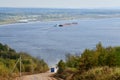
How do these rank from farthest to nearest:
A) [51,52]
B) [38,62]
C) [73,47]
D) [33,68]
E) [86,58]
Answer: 1. [73,47]
2. [51,52]
3. [38,62]
4. [33,68]
5. [86,58]

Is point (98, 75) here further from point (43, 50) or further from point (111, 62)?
point (43, 50)

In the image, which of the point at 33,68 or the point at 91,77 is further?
the point at 33,68

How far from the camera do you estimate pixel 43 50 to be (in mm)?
39312

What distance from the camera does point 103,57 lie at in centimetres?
1313

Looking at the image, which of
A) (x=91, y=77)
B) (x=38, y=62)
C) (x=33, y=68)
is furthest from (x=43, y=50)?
(x=91, y=77)

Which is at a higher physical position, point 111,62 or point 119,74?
point 119,74

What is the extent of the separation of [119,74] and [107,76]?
25 cm

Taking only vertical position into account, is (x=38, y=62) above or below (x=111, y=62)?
below

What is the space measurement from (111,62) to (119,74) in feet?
17.8

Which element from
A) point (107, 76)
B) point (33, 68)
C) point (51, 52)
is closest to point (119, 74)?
point (107, 76)

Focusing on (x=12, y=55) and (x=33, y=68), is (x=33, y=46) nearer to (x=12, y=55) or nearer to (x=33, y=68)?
(x=12, y=55)

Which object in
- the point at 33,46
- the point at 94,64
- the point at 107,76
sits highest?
the point at 107,76

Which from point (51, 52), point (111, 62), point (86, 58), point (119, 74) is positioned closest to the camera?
point (119, 74)

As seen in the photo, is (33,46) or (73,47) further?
(33,46)
